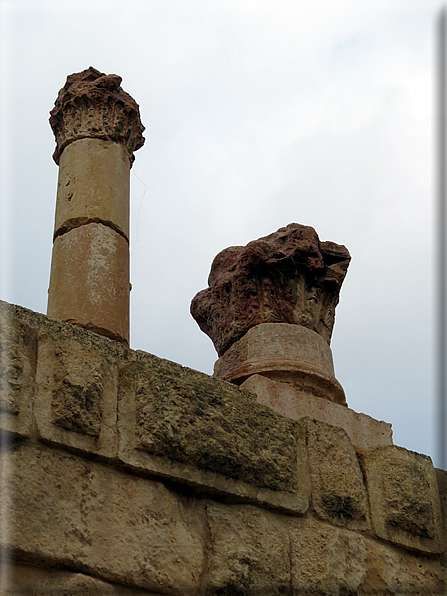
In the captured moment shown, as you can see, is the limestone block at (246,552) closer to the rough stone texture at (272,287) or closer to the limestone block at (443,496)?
the limestone block at (443,496)

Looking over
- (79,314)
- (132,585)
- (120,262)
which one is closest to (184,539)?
(132,585)

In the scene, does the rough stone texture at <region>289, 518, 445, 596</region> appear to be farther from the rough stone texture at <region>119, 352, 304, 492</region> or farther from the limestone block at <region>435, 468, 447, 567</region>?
the rough stone texture at <region>119, 352, 304, 492</region>

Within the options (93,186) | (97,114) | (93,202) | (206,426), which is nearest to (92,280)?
(93,202)

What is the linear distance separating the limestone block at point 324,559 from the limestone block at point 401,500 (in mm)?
261

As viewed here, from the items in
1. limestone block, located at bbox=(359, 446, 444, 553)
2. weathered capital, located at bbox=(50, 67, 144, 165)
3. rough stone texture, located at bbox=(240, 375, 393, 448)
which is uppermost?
weathered capital, located at bbox=(50, 67, 144, 165)

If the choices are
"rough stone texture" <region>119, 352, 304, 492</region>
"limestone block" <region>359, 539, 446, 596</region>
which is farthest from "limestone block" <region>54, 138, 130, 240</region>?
"limestone block" <region>359, 539, 446, 596</region>

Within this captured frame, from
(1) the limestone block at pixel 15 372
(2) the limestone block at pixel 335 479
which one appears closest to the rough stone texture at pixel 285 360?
(2) the limestone block at pixel 335 479

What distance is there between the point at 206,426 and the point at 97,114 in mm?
3608

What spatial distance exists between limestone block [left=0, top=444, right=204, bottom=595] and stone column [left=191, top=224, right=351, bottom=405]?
8.20 ft

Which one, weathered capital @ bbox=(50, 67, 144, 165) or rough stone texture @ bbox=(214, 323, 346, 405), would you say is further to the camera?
weathered capital @ bbox=(50, 67, 144, 165)

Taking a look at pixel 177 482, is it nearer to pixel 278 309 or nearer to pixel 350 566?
pixel 350 566

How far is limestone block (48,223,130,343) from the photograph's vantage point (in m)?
5.75

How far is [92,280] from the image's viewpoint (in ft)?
19.5

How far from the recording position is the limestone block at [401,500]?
4730 mm
